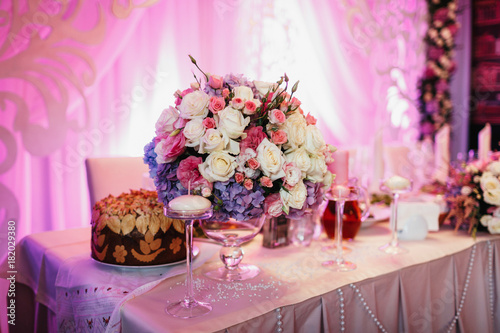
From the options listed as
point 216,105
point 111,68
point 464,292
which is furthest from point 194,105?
point 111,68

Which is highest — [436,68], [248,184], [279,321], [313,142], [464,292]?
[436,68]

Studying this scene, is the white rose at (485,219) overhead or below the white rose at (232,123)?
below

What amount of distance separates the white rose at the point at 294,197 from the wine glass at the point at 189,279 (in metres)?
0.24

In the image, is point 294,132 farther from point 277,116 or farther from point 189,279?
point 189,279

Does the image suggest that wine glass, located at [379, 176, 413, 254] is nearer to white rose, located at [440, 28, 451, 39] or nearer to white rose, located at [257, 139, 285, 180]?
white rose, located at [257, 139, 285, 180]

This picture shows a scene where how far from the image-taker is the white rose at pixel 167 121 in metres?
1.20

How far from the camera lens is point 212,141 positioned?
1.12 m

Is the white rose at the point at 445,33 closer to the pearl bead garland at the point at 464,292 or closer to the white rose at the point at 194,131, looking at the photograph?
the pearl bead garland at the point at 464,292

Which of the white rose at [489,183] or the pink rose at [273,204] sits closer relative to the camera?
the pink rose at [273,204]

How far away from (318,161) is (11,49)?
2.25 meters

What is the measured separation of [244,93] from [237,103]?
1.9 inches

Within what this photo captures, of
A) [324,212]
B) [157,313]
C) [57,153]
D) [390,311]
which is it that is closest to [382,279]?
[390,311]

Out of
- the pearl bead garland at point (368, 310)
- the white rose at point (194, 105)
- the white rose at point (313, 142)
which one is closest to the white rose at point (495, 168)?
the pearl bead garland at point (368, 310)

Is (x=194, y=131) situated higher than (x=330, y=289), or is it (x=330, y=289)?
(x=194, y=131)
